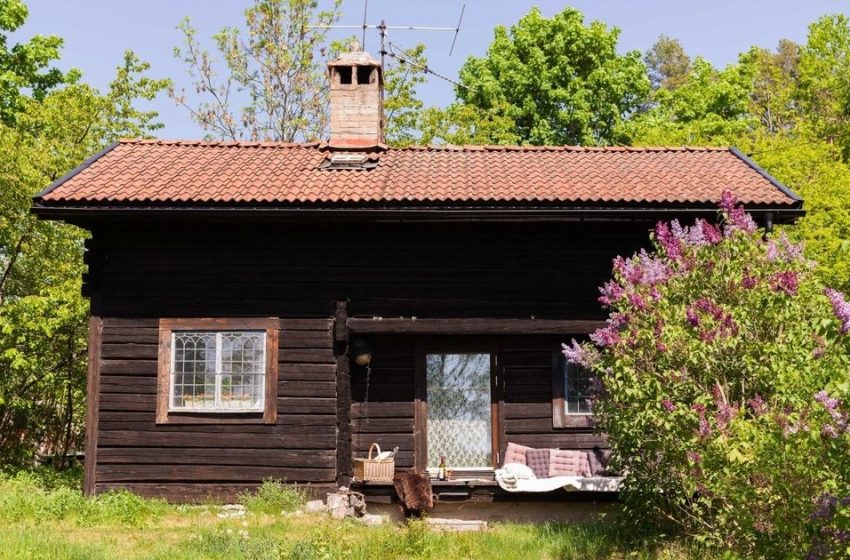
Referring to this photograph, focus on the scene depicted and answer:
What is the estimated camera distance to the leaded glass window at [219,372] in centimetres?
1133

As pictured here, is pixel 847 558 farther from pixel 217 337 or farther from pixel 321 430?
pixel 217 337

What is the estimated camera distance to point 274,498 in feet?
35.2

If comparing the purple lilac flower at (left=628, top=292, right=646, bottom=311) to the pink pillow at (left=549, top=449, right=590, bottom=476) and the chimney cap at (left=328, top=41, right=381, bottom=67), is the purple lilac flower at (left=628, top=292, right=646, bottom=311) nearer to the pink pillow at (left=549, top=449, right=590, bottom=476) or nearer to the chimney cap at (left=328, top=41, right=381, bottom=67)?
the pink pillow at (left=549, top=449, right=590, bottom=476)

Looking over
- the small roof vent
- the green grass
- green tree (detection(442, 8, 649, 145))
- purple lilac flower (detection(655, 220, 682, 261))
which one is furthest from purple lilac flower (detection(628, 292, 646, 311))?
green tree (detection(442, 8, 649, 145))

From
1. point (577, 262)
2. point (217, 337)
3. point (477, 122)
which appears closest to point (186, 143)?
point (217, 337)

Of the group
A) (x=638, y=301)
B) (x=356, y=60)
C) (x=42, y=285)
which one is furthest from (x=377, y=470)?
(x=42, y=285)

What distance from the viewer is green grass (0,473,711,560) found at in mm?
7895

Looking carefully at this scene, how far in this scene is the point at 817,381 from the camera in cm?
543

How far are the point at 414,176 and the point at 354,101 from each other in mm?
1966

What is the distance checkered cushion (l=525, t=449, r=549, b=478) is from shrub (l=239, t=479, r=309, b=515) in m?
2.93

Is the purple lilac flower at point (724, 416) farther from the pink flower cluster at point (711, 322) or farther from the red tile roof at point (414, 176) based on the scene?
the red tile roof at point (414, 176)

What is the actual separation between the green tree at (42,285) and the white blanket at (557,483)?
8.07 meters

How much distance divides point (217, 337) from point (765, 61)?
1095 inches

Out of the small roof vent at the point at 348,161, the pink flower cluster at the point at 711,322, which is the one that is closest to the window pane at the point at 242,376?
the small roof vent at the point at 348,161
